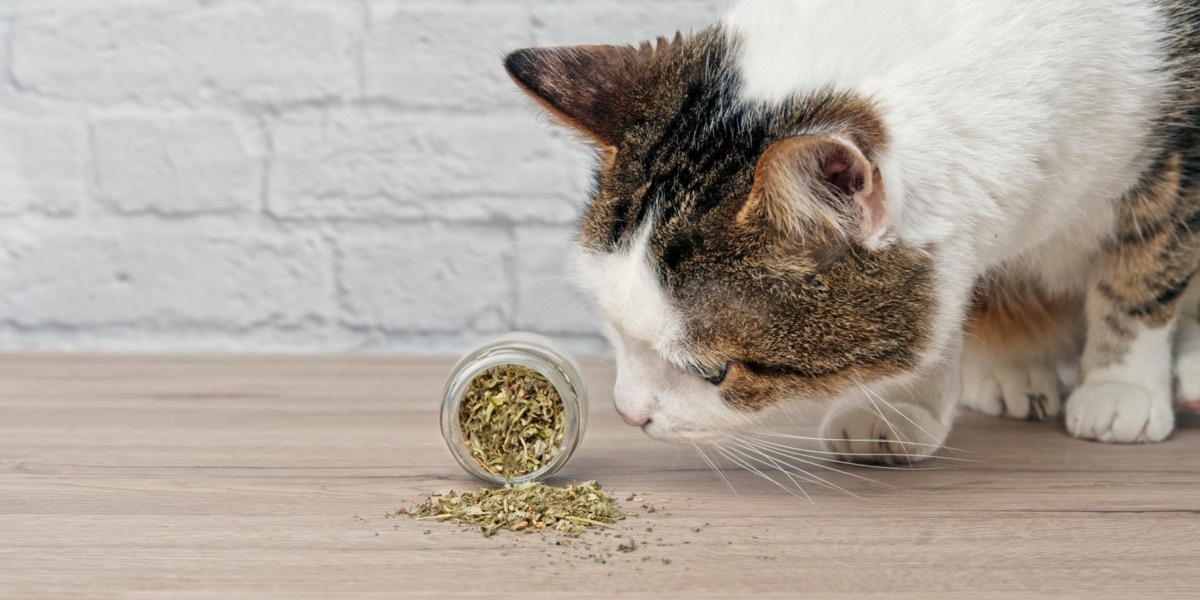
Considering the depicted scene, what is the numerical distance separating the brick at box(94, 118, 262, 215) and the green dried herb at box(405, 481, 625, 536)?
888mm

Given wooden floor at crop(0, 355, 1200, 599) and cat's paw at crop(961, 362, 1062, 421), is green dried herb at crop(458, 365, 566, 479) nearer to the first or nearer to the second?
wooden floor at crop(0, 355, 1200, 599)

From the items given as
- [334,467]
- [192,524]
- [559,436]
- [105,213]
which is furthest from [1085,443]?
[105,213]

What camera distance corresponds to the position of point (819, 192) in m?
0.77

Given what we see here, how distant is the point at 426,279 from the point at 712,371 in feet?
2.82

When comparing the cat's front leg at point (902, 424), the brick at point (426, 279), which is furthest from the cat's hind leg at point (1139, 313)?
the brick at point (426, 279)

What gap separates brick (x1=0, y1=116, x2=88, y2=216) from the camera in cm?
160

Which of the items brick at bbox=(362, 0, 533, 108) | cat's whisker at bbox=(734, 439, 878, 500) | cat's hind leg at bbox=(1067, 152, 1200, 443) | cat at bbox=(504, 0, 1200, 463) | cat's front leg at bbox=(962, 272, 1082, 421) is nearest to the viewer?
cat at bbox=(504, 0, 1200, 463)

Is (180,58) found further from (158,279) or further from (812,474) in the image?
(812,474)

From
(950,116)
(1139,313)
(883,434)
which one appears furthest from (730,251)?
(1139,313)

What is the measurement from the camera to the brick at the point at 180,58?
1.61 meters

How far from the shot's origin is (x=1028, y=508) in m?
0.88

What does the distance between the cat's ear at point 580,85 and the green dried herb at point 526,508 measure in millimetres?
287

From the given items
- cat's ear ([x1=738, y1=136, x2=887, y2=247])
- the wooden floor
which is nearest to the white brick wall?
the wooden floor

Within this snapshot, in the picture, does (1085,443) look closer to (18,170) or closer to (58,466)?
Result: (58,466)
